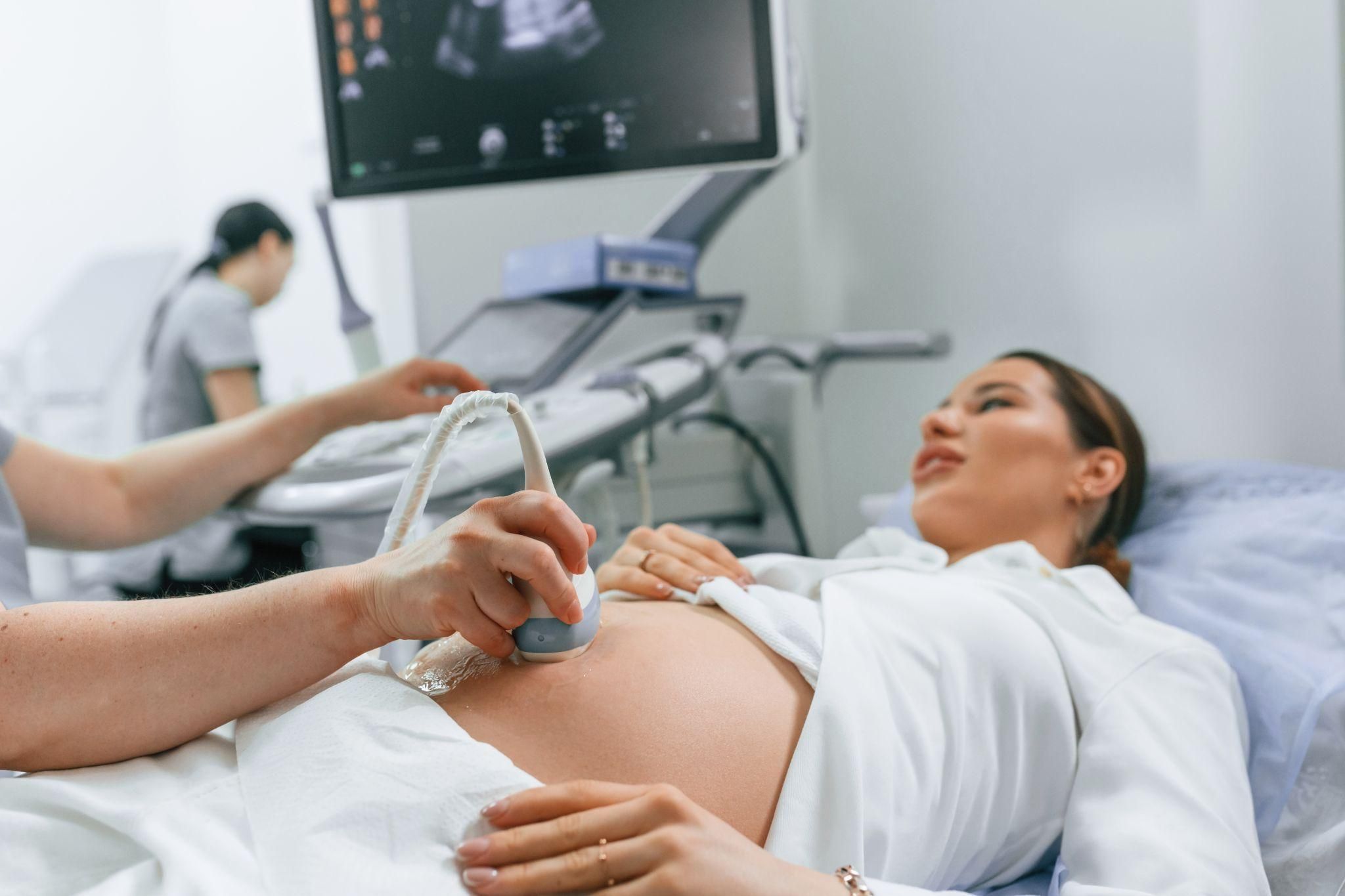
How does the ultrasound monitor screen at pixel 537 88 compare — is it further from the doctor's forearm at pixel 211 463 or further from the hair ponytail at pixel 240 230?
the hair ponytail at pixel 240 230

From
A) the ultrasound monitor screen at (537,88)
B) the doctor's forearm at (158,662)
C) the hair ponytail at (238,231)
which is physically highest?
the ultrasound monitor screen at (537,88)

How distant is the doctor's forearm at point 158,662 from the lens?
0.66 metres

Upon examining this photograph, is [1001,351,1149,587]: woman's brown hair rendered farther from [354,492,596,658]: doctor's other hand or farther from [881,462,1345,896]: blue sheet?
[354,492,596,658]: doctor's other hand

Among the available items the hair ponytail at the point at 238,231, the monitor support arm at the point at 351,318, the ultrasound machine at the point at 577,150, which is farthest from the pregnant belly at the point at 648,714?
the hair ponytail at the point at 238,231

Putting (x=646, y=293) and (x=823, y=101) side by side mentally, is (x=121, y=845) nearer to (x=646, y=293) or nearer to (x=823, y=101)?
(x=646, y=293)

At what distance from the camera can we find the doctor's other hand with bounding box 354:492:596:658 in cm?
68

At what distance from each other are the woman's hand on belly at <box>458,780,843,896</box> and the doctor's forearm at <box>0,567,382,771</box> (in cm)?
18

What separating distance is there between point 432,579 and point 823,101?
1740mm

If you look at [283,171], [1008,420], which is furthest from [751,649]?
[283,171]

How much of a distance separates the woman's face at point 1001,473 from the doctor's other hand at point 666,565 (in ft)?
0.97

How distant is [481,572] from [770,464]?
3.64 feet

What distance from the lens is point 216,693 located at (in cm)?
71

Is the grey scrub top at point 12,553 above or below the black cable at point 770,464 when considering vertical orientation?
above

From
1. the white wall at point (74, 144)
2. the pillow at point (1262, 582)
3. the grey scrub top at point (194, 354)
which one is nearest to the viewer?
the pillow at point (1262, 582)
